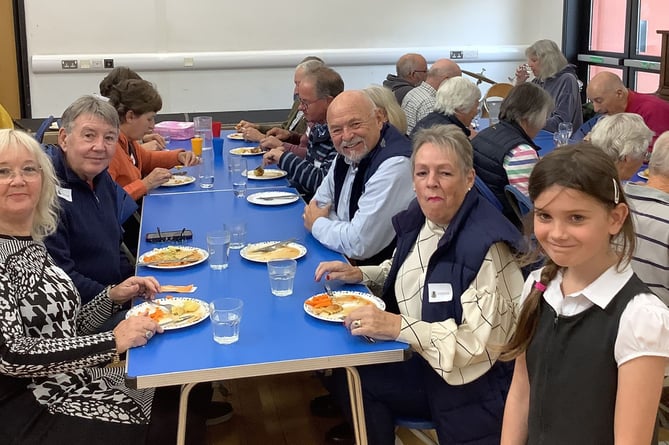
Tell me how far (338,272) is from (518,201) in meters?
1.23

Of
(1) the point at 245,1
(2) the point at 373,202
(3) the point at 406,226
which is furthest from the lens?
(1) the point at 245,1

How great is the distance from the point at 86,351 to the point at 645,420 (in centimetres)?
138

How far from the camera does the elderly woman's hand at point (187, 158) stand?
4.24 m

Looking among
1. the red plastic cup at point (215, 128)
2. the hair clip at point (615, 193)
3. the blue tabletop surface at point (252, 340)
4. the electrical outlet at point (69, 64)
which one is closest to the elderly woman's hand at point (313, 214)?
the blue tabletop surface at point (252, 340)

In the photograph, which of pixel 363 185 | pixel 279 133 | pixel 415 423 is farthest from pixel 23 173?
pixel 279 133

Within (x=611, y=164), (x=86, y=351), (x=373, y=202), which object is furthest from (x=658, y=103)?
(x=86, y=351)

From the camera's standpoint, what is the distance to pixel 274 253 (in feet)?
8.32

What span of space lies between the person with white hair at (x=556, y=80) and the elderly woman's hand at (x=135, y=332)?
13.4ft

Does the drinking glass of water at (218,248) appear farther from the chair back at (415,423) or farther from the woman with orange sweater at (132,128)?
the woman with orange sweater at (132,128)

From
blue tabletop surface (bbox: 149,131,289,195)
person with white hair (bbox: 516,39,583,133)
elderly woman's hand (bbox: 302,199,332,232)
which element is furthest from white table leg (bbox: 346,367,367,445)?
person with white hair (bbox: 516,39,583,133)

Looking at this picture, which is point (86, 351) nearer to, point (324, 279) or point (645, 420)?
point (324, 279)

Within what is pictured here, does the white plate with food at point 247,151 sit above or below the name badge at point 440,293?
above

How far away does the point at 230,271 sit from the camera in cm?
240

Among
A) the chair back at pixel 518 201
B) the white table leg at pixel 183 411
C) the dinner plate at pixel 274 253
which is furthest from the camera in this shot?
the chair back at pixel 518 201
